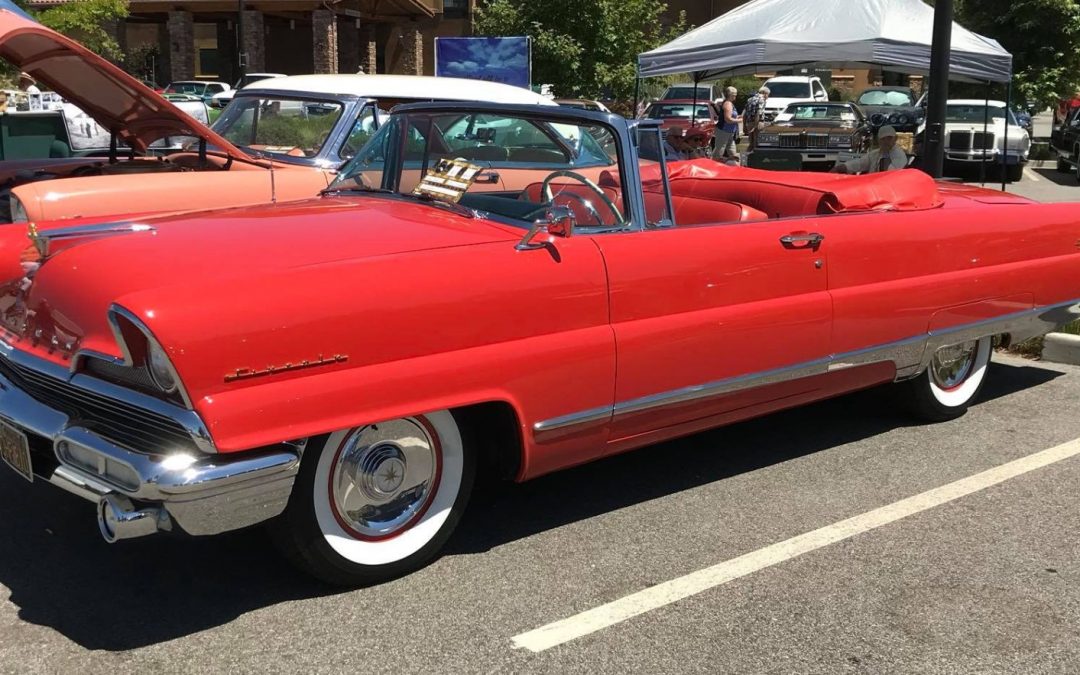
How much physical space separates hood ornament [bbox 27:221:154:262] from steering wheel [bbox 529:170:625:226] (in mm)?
1435

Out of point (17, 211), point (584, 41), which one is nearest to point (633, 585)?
point (17, 211)

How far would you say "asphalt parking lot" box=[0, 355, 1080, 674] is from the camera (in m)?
2.99

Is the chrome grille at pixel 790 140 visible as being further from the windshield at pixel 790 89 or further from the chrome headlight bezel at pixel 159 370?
the chrome headlight bezel at pixel 159 370

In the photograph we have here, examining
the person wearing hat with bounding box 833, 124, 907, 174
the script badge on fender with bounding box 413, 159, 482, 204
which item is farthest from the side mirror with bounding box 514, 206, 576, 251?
the person wearing hat with bounding box 833, 124, 907, 174

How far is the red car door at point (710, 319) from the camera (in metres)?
3.70

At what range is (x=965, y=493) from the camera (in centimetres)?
434

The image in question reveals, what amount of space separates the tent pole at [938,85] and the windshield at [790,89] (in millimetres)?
19642

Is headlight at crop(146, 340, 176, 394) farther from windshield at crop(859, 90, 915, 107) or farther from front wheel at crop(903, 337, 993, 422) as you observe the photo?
windshield at crop(859, 90, 915, 107)

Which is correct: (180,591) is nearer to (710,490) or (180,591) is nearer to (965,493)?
(710,490)

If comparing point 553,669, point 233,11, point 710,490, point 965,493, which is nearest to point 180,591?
point 553,669

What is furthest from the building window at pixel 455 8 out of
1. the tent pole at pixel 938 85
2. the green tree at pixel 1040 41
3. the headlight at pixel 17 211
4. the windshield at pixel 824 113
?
the headlight at pixel 17 211

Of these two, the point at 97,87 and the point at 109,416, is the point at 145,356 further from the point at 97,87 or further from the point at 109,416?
the point at 97,87

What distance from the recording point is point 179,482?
2.77 metres

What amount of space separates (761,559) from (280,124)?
4.91 metres
